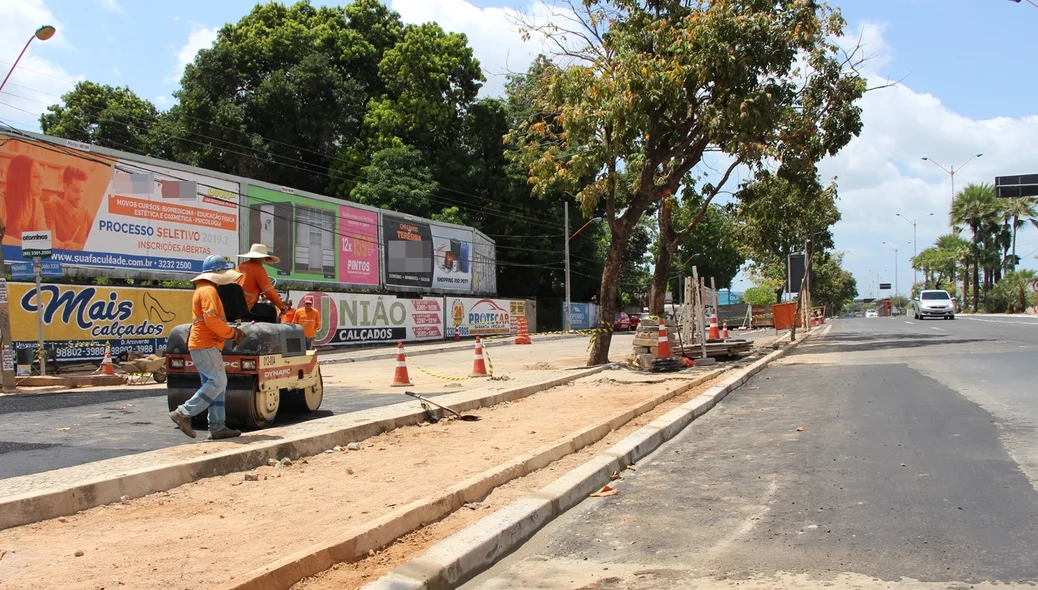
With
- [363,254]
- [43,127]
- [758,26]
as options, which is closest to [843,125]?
[758,26]

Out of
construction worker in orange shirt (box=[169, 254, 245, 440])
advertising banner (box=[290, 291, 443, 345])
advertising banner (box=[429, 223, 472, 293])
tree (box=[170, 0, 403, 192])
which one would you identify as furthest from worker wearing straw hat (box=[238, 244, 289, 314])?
tree (box=[170, 0, 403, 192])

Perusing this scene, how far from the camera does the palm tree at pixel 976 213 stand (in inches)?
2527

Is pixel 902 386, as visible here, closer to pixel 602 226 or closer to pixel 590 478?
pixel 590 478

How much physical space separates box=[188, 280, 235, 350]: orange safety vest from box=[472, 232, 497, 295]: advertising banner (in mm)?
33807

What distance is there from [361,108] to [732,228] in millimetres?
24034

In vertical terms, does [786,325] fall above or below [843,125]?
below

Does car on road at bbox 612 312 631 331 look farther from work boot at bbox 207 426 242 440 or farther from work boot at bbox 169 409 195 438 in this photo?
work boot at bbox 169 409 195 438

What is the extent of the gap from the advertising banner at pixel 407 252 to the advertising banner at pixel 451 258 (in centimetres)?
59

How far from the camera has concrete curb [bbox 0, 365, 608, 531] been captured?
472cm

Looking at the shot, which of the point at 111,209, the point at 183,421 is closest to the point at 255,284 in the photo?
the point at 183,421

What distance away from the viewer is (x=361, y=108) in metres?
43.1

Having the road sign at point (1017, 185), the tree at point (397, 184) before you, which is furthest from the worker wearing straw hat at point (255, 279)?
the tree at point (397, 184)

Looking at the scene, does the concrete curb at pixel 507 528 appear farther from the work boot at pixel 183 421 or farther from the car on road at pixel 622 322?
the car on road at pixel 622 322

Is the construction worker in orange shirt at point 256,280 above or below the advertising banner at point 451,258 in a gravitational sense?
below
